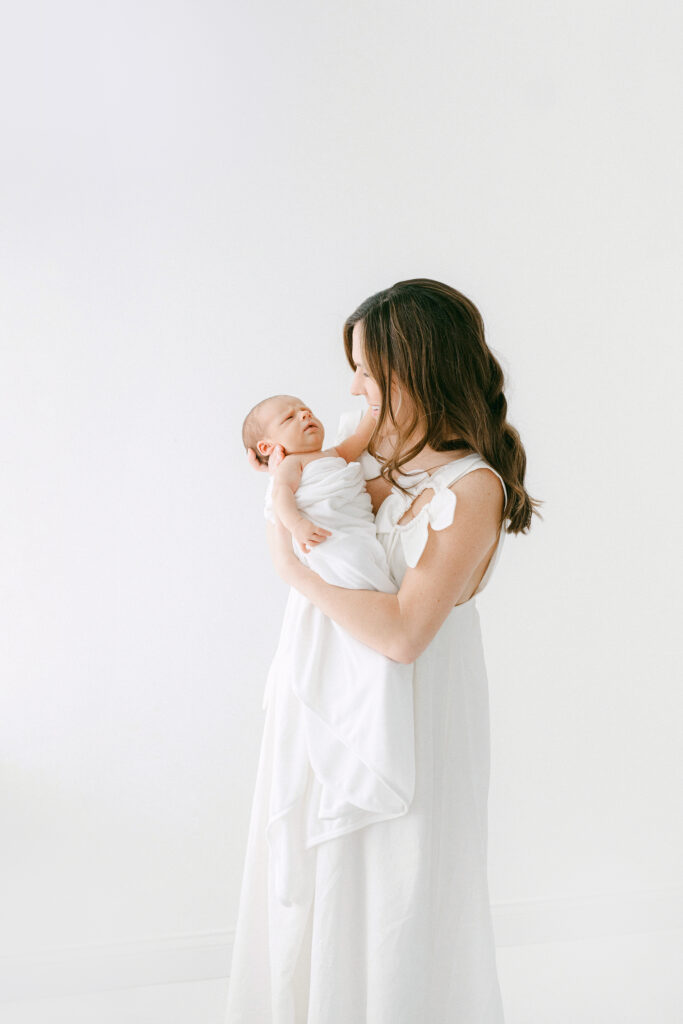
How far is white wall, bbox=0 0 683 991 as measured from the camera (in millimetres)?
2178

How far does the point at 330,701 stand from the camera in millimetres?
1451

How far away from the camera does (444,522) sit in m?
1.40

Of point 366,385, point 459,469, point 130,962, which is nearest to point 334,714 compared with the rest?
point 459,469

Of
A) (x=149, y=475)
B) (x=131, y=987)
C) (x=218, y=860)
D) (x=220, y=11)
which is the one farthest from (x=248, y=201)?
(x=131, y=987)

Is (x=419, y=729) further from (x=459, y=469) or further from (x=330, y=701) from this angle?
(x=459, y=469)

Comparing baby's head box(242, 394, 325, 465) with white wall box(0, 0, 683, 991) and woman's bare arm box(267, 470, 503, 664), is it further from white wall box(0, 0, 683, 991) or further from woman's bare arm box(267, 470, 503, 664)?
white wall box(0, 0, 683, 991)

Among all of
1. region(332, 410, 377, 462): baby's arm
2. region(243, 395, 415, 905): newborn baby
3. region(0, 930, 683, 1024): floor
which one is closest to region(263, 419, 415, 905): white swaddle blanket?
region(243, 395, 415, 905): newborn baby

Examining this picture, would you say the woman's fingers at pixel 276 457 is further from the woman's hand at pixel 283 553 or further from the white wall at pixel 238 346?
the white wall at pixel 238 346

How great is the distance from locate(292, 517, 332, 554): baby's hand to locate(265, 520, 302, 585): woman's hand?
1.6 inches

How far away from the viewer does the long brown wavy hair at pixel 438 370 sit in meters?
1.45

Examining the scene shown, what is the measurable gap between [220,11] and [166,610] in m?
1.52

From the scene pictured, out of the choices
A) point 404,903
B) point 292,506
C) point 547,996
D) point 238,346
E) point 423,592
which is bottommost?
point 547,996

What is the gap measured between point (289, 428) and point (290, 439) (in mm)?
21

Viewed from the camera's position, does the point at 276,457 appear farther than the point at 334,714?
Yes
